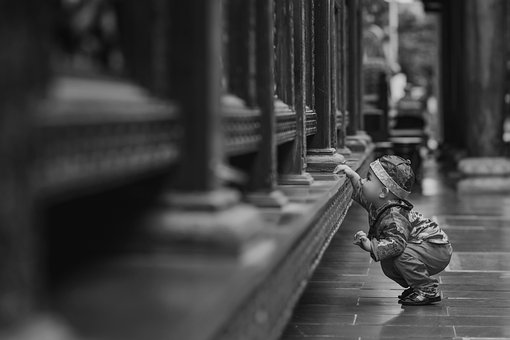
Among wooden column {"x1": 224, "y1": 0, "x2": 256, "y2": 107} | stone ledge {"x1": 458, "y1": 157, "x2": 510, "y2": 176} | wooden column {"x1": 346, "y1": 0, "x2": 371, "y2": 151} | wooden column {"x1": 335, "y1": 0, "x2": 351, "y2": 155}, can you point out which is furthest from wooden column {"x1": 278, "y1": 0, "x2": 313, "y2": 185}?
stone ledge {"x1": 458, "y1": 157, "x2": 510, "y2": 176}

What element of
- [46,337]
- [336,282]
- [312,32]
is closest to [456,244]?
[336,282]

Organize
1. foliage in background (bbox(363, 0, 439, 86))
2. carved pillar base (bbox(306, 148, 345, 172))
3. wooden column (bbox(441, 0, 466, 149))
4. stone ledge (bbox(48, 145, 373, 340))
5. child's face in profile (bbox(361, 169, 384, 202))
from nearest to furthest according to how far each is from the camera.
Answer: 1. stone ledge (bbox(48, 145, 373, 340))
2. child's face in profile (bbox(361, 169, 384, 202))
3. carved pillar base (bbox(306, 148, 345, 172))
4. wooden column (bbox(441, 0, 466, 149))
5. foliage in background (bbox(363, 0, 439, 86))

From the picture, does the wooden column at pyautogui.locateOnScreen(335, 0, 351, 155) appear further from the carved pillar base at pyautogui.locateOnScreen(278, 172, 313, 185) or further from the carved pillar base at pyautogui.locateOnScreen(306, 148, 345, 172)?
the carved pillar base at pyautogui.locateOnScreen(278, 172, 313, 185)

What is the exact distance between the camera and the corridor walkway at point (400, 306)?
5.14m

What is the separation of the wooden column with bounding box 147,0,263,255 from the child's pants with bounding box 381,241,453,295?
3.46m

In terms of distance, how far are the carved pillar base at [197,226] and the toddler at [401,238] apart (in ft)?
10.9

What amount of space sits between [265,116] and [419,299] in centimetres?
Result: 235

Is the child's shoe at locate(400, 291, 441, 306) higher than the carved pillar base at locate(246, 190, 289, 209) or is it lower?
lower

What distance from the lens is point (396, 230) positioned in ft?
19.2

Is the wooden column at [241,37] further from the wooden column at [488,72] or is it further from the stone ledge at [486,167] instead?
the wooden column at [488,72]

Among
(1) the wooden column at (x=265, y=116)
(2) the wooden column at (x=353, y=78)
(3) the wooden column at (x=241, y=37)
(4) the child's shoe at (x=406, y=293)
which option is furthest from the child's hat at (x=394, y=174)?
(2) the wooden column at (x=353, y=78)

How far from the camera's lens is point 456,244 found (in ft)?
27.8

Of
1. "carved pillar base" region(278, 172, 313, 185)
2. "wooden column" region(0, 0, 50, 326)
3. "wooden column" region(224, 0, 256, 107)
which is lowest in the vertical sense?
"carved pillar base" region(278, 172, 313, 185)

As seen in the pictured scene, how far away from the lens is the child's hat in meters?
5.98
